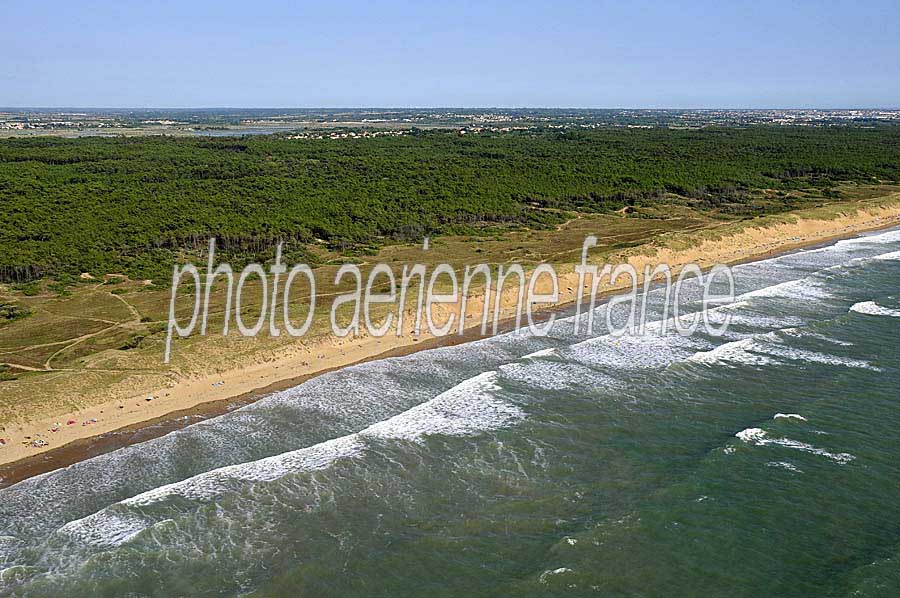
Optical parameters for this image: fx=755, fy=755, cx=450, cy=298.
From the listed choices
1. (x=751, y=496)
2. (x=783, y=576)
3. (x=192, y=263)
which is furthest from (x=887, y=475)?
(x=192, y=263)

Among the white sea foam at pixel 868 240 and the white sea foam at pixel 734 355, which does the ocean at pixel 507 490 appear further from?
the white sea foam at pixel 868 240

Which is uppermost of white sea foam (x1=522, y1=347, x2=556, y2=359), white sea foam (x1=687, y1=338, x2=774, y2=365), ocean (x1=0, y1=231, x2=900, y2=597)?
white sea foam (x1=687, y1=338, x2=774, y2=365)

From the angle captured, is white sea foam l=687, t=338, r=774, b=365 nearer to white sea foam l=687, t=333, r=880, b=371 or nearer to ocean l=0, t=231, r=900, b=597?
white sea foam l=687, t=333, r=880, b=371

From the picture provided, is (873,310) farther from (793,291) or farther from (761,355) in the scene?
(761,355)

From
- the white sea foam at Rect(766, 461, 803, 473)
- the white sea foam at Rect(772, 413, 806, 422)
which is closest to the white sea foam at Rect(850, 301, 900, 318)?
the white sea foam at Rect(772, 413, 806, 422)

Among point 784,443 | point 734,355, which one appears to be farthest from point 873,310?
point 784,443

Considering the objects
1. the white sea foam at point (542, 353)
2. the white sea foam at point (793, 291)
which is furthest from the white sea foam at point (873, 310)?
the white sea foam at point (542, 353)

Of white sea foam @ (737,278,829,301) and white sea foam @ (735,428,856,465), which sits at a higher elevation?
white sea foam @ (737,278,829,301)

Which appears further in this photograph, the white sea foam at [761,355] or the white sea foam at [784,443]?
the white sea foam at [761,355]
